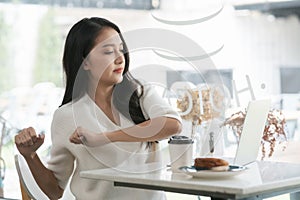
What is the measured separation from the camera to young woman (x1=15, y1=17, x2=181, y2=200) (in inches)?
84.4

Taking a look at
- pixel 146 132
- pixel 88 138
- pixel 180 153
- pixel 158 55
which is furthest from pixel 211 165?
pixel 158 55

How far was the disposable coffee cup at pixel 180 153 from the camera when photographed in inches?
78.7

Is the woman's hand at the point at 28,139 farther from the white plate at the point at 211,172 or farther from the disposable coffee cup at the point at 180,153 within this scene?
the white plate at the point at 211,172

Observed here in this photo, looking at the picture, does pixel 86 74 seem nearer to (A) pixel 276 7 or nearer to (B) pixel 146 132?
(B) pixel 146 132

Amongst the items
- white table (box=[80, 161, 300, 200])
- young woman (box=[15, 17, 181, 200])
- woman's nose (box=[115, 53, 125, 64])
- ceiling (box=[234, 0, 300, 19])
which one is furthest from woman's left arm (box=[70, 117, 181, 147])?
ceiling (box=[234, 0, 300, 19])

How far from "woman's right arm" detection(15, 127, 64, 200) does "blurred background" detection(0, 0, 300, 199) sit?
45cm

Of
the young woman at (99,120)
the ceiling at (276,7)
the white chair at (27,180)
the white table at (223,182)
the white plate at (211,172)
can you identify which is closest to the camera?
the white table at (223,182)

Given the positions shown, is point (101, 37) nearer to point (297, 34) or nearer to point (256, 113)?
point (256, 113)

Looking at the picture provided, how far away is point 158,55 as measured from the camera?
10.5 feet

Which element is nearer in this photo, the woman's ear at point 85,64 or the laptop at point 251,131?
the laptop at point 251,131

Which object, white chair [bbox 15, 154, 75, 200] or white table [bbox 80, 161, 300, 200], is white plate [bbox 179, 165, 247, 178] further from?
white chair [bbox 15, 154, 75, 200]

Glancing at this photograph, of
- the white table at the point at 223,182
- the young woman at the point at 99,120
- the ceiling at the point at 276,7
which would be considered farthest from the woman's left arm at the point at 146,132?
the ceiling at the point at 276,7

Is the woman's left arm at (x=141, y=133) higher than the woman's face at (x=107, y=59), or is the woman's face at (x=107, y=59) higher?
the woman's face at (x=107, y=59)

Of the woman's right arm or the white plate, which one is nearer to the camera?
A: the white plate
